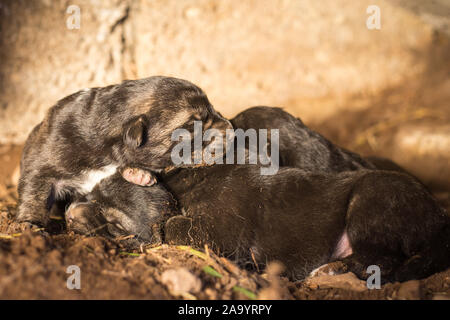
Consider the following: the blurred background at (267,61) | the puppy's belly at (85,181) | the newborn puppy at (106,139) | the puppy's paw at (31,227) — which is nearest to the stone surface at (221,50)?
the blurred background at (267,61)

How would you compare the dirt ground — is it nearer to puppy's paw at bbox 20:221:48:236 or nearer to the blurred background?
puppy's paw at bbox 20:221:48:236

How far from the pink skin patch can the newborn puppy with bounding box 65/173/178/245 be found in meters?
1.48

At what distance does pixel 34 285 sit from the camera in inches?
110

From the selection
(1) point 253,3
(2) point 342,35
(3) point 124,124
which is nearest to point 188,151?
(3) point 124,124

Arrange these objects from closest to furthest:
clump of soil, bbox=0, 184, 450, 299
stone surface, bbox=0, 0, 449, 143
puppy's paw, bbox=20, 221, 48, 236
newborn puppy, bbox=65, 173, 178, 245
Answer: clump of soil, bbox=0, 184, 450, 299 → puppy's paw, bbox=20, 221, 48, 236 → newborn puppy, bbox=65, 173, 178, 245 → stone surface, bbox=0, 0, 449, 143

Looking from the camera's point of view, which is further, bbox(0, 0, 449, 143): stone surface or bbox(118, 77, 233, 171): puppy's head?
bbox(0, 0, 449, 143): stone surface

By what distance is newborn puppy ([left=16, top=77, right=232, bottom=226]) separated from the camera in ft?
13.7

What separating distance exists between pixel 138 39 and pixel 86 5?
0.93 m

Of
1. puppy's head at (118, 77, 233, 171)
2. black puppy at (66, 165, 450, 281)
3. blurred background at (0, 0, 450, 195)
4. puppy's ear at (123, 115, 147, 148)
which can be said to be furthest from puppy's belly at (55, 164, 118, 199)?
blurred background at (0, 0, 450, 195)

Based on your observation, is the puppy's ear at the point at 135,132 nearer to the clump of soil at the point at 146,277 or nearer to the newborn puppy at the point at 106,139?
the newborn puppy at the point at 106,139

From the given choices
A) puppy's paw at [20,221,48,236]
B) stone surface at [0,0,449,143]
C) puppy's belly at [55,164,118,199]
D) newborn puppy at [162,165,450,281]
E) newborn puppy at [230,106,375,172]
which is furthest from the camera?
stone surface at [0,0,449,143]

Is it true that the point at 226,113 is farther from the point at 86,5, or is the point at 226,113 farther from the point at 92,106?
the point at 92,106

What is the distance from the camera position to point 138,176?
4.18m

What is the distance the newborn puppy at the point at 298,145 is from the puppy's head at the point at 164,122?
763mm
